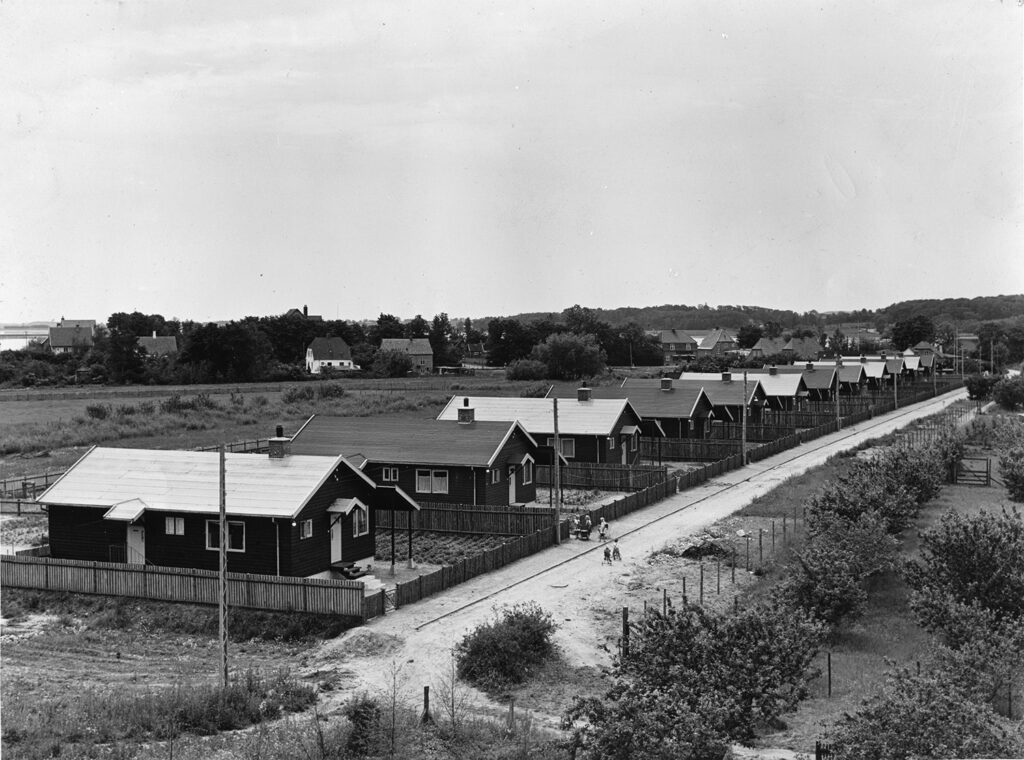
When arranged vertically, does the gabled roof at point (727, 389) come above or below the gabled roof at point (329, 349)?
below

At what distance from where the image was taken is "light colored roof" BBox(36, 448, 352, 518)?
34.1m

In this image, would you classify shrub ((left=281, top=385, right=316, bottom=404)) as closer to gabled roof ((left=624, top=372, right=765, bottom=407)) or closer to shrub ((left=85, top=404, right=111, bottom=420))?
shrub ((left=85, top=404, right=111, bottom=420))

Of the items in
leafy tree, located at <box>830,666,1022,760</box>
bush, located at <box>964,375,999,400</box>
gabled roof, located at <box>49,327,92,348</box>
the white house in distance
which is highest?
gabled roof, located at <box>49,327,92,348</box>

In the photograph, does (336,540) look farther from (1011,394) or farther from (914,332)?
(914,332)

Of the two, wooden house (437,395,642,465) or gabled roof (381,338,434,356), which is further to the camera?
gabled roof (381,338,434,356)

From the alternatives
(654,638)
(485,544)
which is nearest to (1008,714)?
(654,638)

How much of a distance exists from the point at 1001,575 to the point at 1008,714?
595cm

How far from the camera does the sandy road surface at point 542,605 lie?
87.6 feet

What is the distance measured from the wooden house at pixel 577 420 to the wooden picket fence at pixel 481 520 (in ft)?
49.2

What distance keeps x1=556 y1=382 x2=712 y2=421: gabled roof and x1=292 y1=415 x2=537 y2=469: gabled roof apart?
17.5 m

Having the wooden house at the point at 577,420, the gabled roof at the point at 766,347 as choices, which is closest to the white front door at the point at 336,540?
the wooden house at the point at 577,420

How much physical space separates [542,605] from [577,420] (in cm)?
2955

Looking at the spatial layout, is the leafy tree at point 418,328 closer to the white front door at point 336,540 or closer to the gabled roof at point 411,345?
the gabled roof at point 411,345

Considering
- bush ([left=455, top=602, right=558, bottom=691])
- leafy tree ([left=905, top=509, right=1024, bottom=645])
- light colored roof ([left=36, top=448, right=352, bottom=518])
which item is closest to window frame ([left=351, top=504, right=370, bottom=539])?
light colored roof ([left=36, top=448, right=352, bottom=518])
